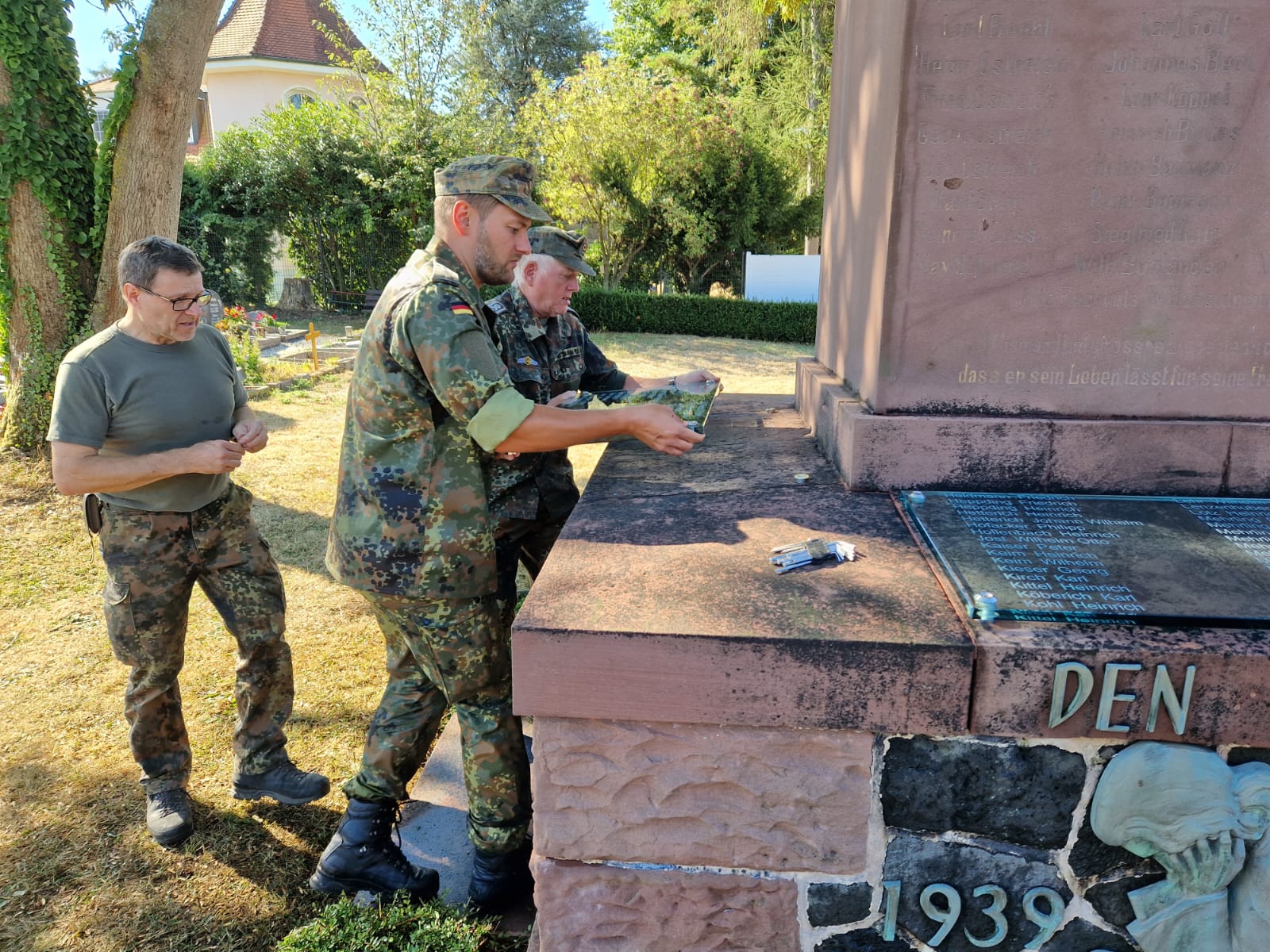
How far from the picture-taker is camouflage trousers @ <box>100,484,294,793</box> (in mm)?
2730

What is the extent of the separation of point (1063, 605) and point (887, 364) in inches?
40.7

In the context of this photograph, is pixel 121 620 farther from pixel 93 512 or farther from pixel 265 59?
pixel 265 59

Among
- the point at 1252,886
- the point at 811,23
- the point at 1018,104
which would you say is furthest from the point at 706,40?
the point at 1252,886

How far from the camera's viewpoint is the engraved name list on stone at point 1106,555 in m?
1.77

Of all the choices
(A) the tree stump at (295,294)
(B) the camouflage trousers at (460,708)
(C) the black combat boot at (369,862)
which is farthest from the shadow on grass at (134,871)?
(A) the tree stump at (295,294)

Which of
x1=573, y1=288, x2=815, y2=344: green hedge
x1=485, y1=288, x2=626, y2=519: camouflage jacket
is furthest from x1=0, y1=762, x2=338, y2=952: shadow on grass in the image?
x1=573, y1=288, x2=815, y2=344: green hedge

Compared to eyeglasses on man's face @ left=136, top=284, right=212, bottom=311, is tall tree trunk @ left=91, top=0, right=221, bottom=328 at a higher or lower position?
higher

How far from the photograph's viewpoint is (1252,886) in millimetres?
1737

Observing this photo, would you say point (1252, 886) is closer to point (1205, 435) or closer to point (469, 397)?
point (1205, 435)

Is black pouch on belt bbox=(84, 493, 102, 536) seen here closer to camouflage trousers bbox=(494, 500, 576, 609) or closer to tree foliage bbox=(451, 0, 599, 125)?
camouflage trousers bbox=(494, 500, 576, 609)

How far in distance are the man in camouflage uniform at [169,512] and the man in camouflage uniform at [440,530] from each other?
2.02 feet

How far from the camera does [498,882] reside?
2408 millimetres

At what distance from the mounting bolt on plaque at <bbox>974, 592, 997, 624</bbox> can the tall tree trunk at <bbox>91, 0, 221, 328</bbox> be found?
609 centimetres

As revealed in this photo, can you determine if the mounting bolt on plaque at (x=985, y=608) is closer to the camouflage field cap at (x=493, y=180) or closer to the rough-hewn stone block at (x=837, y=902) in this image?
the rough-hewn stone block at (x=837, y=902)
